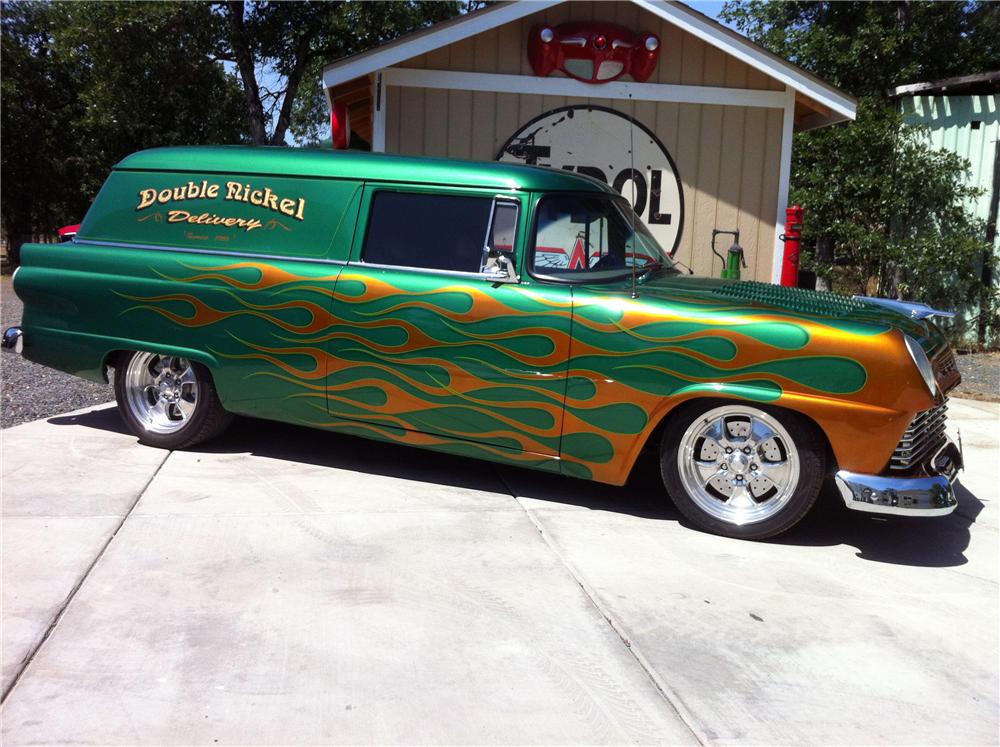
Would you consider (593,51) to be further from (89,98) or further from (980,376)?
(89,98)

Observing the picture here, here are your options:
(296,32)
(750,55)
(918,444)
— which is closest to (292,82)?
(296,32)

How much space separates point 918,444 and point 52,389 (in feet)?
21.1

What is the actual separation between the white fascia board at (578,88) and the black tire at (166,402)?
437cm

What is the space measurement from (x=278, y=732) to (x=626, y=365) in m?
2.44

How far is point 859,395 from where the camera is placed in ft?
13.9

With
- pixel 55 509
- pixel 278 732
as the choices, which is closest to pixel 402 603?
pixel 278 732

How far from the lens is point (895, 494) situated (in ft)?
13.9

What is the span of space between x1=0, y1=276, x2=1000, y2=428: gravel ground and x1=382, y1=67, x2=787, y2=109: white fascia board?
3.38 m

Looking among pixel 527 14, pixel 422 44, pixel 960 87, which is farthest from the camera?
pixel 960 87

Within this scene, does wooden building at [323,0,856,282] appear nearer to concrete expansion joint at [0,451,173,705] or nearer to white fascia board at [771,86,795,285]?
white fascia board at [771,86,795,285]

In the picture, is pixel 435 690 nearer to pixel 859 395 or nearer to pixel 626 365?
pixel 626 365

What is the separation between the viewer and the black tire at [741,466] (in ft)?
14.5

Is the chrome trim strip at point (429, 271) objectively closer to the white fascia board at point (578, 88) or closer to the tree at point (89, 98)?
the white fascia board at point (578, 88)

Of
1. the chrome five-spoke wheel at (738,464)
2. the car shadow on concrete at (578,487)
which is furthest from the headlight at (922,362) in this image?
the car shadow on concrete at (578,487)
